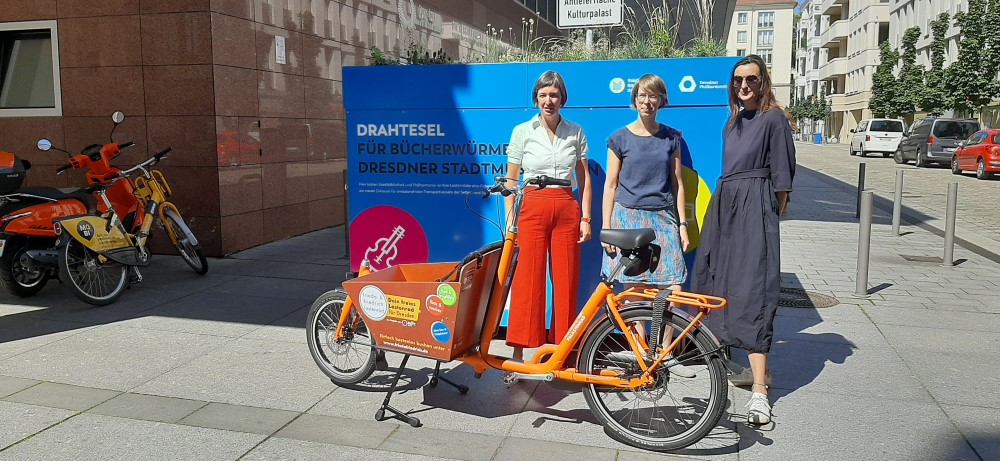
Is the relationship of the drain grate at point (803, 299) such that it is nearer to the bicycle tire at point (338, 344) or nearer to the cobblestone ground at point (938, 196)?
the cobblestone ground at point (938, 196)

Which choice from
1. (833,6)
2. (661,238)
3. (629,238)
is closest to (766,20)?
(833,6)

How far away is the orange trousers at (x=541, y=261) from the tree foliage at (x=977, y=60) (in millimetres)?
35284

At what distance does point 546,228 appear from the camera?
191 inches

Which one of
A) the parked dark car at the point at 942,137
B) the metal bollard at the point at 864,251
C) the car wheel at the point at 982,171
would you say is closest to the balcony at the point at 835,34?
the parked dark car at the point at 942,137

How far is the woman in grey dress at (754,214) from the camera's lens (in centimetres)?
A: 441

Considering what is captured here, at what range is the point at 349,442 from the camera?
4.11 m

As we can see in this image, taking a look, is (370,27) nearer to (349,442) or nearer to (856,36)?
(349,442)

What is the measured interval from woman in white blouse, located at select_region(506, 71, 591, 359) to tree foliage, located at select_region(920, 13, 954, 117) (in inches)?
1562

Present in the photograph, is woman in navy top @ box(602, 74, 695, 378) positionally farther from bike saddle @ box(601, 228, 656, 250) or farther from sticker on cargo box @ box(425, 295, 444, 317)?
sticker on cargo box @ box(425, 295, 444, 317)

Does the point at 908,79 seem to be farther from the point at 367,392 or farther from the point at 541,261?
the point at 367,392

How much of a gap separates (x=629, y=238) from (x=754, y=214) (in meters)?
0.83

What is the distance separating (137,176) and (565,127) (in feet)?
16.4

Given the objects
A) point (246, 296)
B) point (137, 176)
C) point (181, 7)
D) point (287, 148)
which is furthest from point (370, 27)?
point (246, 296)

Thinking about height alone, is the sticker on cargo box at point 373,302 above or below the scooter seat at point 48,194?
below
